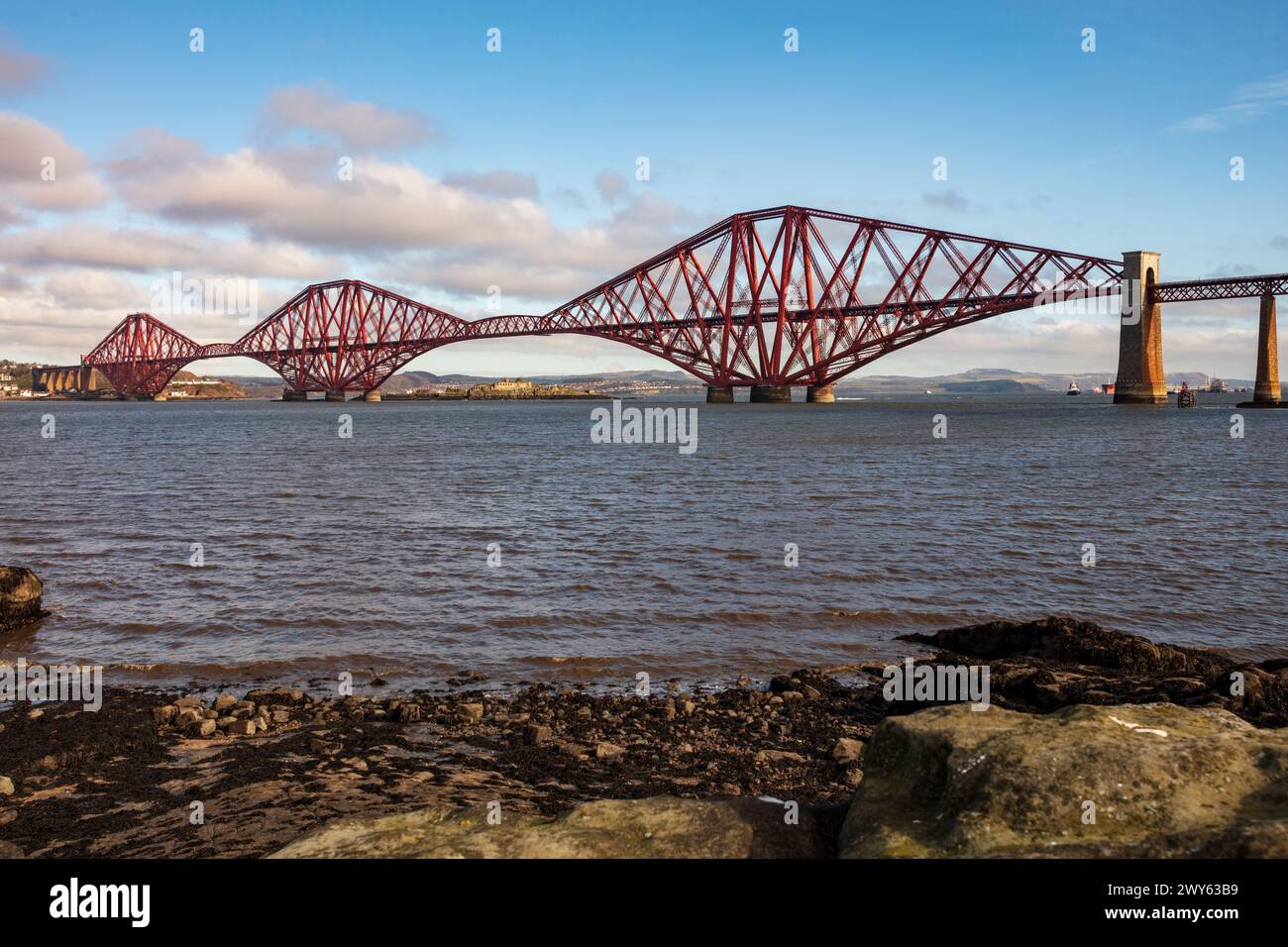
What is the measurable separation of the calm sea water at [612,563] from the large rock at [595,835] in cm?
569

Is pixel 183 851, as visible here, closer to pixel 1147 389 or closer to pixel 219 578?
pixel 219 578

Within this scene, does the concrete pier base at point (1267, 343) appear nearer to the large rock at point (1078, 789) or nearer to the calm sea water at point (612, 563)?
the calm sea water at point (612, 563)

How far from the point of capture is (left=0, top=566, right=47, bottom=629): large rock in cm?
1195

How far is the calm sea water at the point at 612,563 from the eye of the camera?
36.1 ft

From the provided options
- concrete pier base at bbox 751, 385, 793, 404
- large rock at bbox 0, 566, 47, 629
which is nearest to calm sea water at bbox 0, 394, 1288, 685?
large rock at bbox 0, 566, 47, 629

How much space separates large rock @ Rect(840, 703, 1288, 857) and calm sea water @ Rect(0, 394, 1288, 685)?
5874 mm

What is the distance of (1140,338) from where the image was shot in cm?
9694

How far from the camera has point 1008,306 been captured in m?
92.9

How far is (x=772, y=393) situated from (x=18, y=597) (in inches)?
4284

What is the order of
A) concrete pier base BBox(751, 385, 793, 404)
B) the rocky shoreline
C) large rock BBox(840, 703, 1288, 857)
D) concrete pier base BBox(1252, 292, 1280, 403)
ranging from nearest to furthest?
large rock BBox(840, 703, 1288, 857) < the rocky shoreline < concrete pier base BBox(1252, 292, 1280, 403) < concrete pier base BBox(751, 385, 793, 404)

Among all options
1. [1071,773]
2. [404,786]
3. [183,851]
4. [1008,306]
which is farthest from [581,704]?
[1008,306]

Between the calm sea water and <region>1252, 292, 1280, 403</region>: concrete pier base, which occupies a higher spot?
<region>1252, 292, 1280, 403</region>: concrete pier base

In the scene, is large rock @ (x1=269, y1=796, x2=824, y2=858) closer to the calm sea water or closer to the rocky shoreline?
the rocky shoreline
